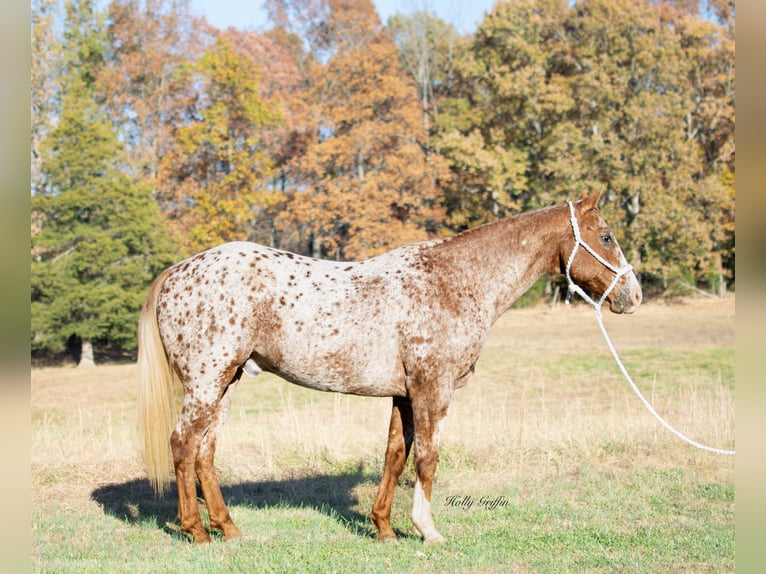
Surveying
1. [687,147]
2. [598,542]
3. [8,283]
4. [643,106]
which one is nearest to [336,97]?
[643,106]

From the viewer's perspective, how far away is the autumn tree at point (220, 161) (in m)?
24.6

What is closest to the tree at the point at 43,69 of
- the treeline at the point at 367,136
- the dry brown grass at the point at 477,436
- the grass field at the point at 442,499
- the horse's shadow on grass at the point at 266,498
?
the treeline at the point at 367,136

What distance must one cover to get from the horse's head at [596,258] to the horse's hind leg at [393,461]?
1631mm

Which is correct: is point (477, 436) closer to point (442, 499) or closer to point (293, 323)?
point (442, 499)

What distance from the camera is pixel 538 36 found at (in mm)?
30375

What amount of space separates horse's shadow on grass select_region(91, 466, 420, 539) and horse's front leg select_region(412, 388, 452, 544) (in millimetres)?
375

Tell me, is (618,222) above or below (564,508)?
above

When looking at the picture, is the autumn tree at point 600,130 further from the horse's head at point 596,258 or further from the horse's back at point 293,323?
the horse's back at point 293,323

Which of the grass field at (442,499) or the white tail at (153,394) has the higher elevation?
the white tail at (153,394)

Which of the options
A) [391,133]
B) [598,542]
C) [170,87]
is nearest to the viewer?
[598,542]

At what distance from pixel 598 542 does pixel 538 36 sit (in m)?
29.1

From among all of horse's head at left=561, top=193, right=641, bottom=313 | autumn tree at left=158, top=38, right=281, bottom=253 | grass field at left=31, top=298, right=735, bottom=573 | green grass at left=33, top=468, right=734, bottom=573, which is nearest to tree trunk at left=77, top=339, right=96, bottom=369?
autumn tree at left=158, top=38, right=281, bottom=253

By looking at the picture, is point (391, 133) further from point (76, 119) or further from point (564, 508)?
point (564, 508)

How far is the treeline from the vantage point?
2252cm
